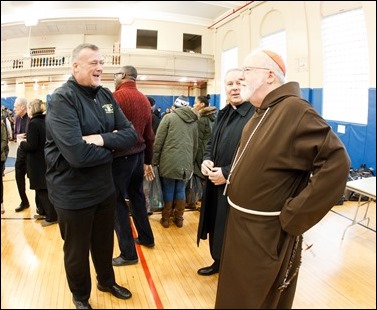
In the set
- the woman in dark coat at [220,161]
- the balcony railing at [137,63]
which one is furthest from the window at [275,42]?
the woman in dark coat at [220,161]

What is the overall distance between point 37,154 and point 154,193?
1035 mm

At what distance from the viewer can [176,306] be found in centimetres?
65

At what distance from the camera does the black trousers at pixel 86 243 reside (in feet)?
2.44

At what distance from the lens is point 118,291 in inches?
28.3

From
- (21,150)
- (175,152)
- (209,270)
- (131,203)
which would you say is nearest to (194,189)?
(175,152)

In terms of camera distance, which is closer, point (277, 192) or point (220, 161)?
point (277, 192)

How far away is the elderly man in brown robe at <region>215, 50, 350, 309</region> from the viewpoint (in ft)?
2.59

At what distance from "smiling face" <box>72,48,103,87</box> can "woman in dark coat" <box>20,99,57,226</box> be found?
0.15m

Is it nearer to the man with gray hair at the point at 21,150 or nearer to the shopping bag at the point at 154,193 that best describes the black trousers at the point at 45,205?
the man with gray hair at the point at 21,150

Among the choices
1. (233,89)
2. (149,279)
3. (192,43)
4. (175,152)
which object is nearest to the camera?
(192,43)

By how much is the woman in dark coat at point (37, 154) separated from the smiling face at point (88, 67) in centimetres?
15

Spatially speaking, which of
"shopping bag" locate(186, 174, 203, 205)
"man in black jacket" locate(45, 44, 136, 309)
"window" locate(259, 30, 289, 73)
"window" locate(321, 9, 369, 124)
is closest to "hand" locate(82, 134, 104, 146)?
"man in black jacket" locate(45, 44, 136, 309)

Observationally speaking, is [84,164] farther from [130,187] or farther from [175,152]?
[175,152]

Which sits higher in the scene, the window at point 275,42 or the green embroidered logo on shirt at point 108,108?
the window at point 275,42
